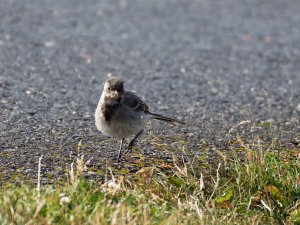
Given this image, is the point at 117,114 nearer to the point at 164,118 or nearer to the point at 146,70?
the point at 164,118

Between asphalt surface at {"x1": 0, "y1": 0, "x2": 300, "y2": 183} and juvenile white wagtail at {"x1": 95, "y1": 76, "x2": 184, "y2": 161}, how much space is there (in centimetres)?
27

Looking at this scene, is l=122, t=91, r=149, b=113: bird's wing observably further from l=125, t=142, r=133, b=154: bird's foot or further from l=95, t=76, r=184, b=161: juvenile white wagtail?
l=125, t=142, r=133, b=154: bird's foot

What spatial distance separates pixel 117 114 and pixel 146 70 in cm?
420

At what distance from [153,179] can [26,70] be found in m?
4.66

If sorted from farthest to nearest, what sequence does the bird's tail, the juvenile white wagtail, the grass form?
the bird's tail, the juvenile white wagtail, the grass

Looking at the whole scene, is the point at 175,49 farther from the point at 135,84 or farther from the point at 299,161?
the point at 299,161

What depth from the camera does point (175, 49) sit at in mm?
11844

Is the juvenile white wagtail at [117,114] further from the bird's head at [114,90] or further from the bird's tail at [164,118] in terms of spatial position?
the bird's tail at [164,118]

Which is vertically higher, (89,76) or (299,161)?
(299,161)

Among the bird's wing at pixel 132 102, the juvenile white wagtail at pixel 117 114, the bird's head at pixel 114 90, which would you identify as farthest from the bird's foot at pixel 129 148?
the bird's head at pixel 114 90

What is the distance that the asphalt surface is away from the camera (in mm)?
6793

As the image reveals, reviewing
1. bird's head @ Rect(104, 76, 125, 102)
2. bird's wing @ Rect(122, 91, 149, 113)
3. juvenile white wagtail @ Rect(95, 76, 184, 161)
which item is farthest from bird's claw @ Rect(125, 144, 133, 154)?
bird's head @ Rect(104, 76, 125, 102)

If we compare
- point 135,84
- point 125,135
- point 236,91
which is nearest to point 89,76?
point 135,84

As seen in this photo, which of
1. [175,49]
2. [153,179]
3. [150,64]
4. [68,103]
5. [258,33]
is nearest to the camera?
[153,179]
